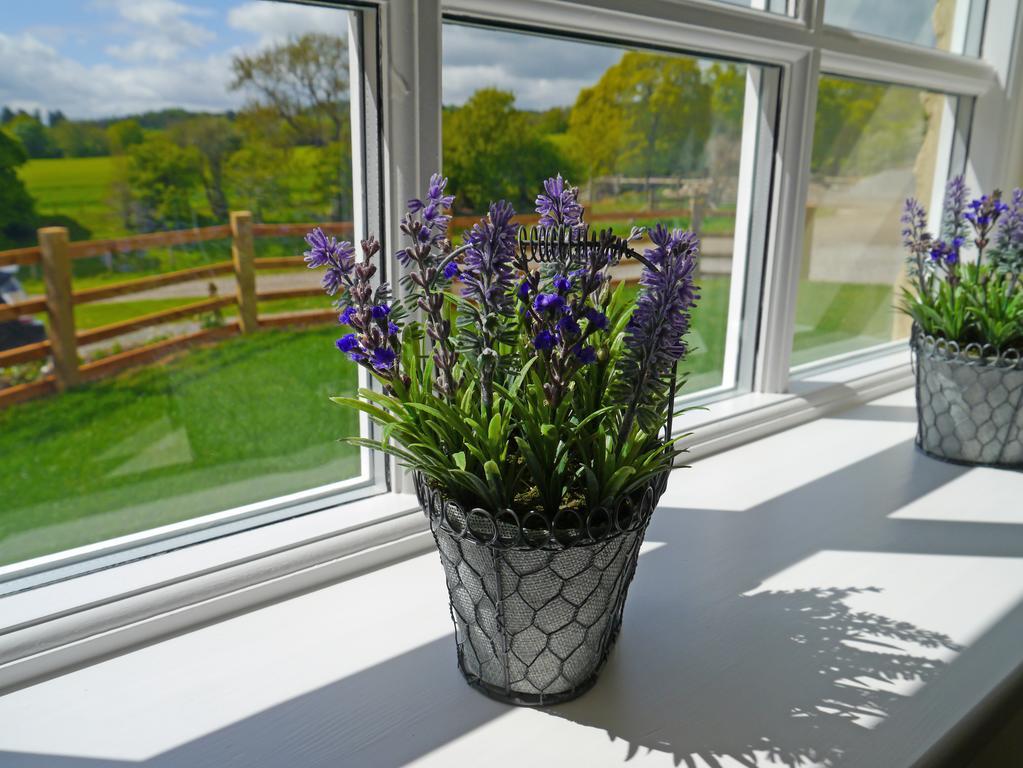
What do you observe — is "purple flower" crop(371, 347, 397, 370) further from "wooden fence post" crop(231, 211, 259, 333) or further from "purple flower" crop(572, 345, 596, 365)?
"wooden fence post" crop(231, 211, 259, 333)

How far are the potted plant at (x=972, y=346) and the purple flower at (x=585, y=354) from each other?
0.89 meters

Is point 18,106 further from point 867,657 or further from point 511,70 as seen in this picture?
point 867,657

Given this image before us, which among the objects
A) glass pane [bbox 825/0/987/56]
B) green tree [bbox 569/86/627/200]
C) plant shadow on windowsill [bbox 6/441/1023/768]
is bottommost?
plant shadow on windowsill [bbox 6/441/1023/768]

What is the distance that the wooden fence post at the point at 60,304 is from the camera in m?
0.83

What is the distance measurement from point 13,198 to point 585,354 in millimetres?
574

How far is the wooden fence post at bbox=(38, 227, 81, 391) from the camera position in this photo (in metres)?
0.83

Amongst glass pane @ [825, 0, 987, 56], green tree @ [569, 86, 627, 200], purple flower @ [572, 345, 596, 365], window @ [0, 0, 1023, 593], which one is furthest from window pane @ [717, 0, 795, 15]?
purple flower @ [572, 345, 596, 365]

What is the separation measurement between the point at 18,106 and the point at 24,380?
0.87ft

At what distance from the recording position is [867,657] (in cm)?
86

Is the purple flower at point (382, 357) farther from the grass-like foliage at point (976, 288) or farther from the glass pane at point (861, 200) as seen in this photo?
the glass pane at point (861, 200)

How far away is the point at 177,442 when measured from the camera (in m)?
0.97

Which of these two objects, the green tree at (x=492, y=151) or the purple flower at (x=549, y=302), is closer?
the purple flower at (x=549, y=302)

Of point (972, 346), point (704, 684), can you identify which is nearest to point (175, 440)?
point (704, 684)

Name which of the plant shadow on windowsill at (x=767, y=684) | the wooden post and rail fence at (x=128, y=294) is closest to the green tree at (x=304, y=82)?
the wooden post and rail fence at (x=128, y=294)
